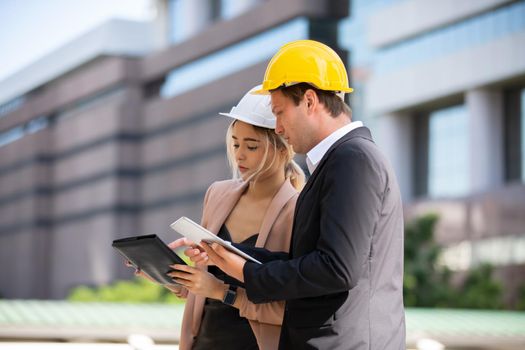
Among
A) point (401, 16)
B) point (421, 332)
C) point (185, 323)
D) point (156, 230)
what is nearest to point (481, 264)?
point (401, 16)

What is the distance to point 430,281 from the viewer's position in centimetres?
3600

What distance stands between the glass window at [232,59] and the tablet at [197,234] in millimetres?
44163

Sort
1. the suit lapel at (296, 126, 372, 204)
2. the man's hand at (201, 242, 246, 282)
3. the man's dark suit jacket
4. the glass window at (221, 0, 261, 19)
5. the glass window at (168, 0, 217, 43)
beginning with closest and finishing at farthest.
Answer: the man's dark suit jacket → the suit lapel at (296, 126, 372, 204) → the man's hand at (201, 242, 246, 282) → the glass window at (221, 0, 261, 19) → the glass window at (168, 0, 217, 43)

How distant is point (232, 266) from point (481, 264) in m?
38.5

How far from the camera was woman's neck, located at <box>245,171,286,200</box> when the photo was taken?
3.54 meters

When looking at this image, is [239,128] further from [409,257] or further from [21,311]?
[409,257]

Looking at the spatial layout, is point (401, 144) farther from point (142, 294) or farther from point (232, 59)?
point (142, 294)

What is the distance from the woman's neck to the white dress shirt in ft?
2.56

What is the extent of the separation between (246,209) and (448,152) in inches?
2118

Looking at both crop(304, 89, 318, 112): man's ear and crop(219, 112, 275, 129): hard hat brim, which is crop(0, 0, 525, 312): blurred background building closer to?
crop(219, 112, 275, 129): hard hat brim

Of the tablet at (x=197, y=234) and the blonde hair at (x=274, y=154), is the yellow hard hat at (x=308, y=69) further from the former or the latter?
the blonde hair at (x=274, y=154)

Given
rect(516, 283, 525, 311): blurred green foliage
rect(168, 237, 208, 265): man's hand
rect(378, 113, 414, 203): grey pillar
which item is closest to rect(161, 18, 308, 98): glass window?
rect(378, 113, 414, 203): grey pillar

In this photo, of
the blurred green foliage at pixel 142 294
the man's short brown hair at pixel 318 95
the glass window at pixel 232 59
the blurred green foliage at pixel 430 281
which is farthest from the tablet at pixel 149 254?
the glass window at pixel 232 59

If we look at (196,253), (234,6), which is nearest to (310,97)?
(196,253)
